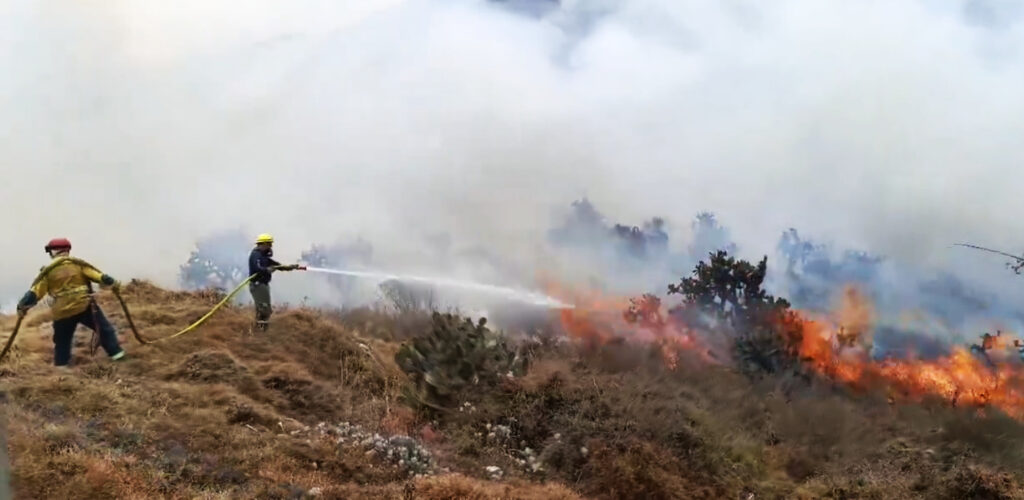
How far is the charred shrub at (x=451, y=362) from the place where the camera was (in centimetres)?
1461

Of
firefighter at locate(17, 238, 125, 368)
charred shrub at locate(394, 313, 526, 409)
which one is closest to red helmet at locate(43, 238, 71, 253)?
firefighter at locate(17, 238, 125, 368)

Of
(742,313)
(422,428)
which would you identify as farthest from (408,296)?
(422,428)

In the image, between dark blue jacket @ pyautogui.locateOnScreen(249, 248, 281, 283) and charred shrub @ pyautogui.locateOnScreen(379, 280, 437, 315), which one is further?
charred shrub @ pyautogui.locateOnScreen(379, 280, 437, 315)

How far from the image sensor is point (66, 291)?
12367mm

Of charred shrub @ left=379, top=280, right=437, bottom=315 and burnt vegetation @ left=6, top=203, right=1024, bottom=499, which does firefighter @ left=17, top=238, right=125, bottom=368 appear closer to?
burnt vegetation @ left=6, top=203, right=1024, bottom=499

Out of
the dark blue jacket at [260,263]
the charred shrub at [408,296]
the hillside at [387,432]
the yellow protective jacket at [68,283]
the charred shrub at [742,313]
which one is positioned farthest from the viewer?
the charred shrub at [408,296]

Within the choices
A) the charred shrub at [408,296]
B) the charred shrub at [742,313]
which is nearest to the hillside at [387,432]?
the charred shrub at [742,313]

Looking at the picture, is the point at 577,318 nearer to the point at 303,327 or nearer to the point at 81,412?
the point at 303,327

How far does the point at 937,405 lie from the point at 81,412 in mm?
21406

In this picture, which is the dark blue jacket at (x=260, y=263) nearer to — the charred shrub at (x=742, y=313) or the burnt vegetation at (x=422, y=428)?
the burnt vegetation at (x=422, y=428)

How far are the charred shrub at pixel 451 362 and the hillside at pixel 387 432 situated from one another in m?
0.26

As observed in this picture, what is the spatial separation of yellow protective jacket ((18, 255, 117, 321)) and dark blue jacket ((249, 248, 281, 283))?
3.25m

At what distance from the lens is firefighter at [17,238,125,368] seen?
12.2m

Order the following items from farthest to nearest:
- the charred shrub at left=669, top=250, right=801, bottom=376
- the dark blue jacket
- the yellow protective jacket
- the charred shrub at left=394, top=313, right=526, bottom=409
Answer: the charred shrub at left=669, top=250, right=801, bottom=376 → the dark blue jacket → the charred shrub at left=394, top=313, right=526, bottom=409 → the yellow protective jacket
